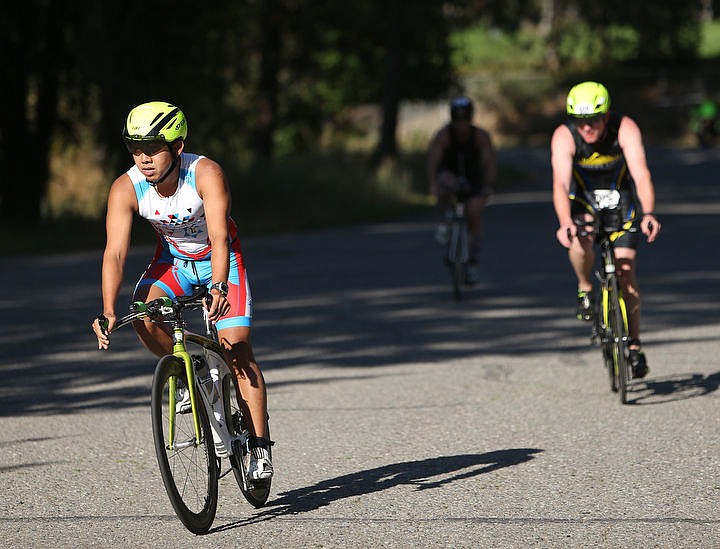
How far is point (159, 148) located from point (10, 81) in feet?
51.0

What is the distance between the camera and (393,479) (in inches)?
252

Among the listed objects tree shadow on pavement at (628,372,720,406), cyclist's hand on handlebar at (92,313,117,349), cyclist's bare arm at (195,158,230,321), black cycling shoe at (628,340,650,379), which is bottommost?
tree shadow on pavement at (628,372,720,406)

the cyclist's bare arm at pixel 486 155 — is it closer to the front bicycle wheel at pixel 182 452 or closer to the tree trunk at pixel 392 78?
the front bicycle wheel at pixel 182 452

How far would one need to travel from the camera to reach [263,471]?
18.6ft

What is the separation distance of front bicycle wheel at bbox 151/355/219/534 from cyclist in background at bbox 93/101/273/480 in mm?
264

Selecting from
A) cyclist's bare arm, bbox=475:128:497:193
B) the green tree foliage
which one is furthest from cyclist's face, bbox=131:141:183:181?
the green tree foliage

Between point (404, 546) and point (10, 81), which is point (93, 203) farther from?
point (404, 546)

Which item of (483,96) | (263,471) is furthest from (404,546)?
(483,96)

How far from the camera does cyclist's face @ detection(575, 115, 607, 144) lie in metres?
8.34

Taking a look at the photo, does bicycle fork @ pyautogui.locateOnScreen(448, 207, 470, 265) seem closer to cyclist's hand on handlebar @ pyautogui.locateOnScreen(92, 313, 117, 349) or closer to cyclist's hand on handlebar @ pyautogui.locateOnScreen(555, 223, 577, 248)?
cyclist's hand on handlebar @ pyautogui.locateOnScreen(555, 223, 577, 248)

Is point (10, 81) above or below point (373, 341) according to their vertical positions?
above

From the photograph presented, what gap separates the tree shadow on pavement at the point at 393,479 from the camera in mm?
5926

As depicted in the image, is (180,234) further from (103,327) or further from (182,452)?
(182,452)

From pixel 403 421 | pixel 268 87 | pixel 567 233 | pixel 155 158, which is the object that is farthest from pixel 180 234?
pixel 268 87
